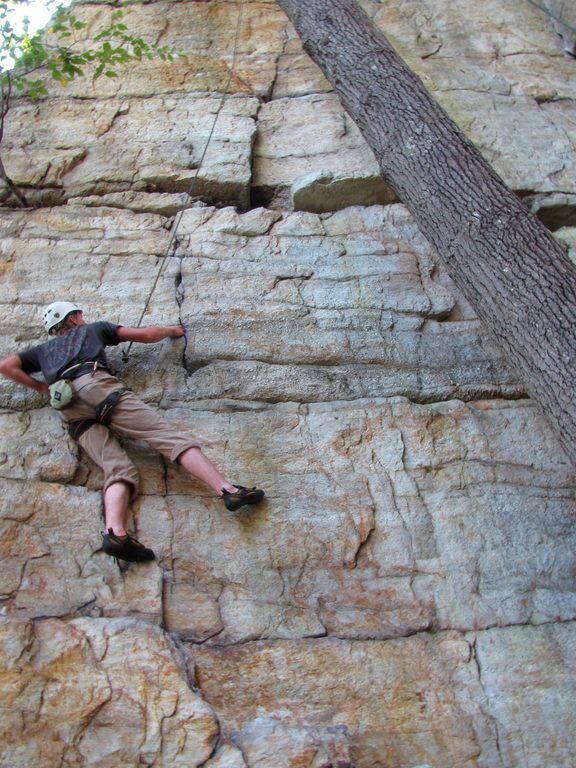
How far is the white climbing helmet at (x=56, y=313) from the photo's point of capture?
4895 mm

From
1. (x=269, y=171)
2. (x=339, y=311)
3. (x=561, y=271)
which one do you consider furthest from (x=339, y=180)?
(x=561, y=271)

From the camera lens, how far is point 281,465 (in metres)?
4.61

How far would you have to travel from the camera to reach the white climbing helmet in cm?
489

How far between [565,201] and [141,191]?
3245 millimetres

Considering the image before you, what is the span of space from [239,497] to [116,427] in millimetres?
847

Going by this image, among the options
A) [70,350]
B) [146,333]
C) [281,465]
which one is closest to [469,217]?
[281,465]

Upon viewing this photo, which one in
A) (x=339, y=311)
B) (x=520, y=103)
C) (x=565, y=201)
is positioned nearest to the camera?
(x=339, y=311)

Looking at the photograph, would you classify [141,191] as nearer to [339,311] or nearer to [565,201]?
[339,311]

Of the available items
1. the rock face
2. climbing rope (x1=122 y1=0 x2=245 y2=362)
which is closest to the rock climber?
the rock face

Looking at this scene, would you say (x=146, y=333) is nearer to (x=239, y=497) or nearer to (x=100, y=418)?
(x=100, y=418)

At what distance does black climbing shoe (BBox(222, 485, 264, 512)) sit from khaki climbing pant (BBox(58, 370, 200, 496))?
14.1 inches

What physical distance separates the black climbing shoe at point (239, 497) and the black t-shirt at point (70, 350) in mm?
1143

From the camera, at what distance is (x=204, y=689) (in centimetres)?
374

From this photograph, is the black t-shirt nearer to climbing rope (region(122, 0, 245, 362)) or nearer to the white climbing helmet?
the white climbing helmet
